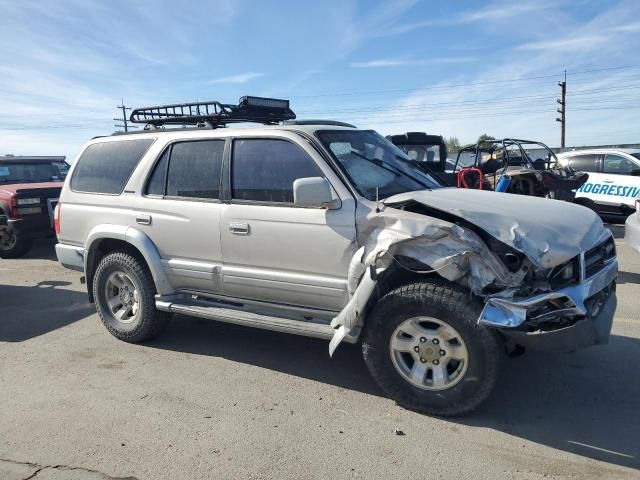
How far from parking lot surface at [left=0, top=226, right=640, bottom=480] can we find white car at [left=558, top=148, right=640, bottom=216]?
23.4ft

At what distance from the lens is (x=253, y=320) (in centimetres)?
408

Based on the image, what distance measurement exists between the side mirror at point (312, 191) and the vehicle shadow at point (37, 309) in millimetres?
3601

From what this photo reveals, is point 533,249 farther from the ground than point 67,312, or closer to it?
farther from the ground

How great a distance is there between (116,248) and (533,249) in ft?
12.7

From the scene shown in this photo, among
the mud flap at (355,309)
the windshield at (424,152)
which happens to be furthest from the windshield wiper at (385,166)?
the windshield at (424,152)

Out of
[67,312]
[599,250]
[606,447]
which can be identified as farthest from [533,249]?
[67,312]

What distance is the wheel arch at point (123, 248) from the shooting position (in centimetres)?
464

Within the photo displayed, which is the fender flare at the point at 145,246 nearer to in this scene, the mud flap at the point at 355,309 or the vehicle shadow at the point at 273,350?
the vehicle shadow at the point at 273,350

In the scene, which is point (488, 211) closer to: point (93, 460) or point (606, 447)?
point (606, 447)

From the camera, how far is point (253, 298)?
4281mm

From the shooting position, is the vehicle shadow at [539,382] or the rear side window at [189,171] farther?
the rear side window at [189,171]

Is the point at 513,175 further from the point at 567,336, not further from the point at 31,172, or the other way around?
the point at 31,172

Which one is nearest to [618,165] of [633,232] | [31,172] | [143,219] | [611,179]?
[611,179]

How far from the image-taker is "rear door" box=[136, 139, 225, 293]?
4375 mm
